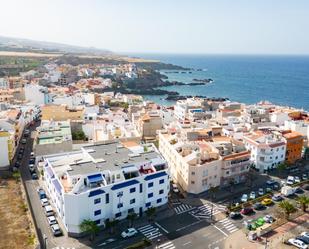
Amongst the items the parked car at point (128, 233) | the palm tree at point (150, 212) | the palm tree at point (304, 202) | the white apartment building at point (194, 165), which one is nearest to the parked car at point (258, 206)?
the palm tree at point (304, 202)

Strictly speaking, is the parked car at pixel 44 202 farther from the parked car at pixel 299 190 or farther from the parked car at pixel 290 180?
the parked car at pixel 290 180

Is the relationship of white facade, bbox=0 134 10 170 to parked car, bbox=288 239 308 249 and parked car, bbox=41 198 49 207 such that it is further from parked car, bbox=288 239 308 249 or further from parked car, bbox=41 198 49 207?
parked car, bbox=288 239 308 249

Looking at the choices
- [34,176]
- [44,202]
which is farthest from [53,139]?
[44,202]

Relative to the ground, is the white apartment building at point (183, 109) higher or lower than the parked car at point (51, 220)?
higher

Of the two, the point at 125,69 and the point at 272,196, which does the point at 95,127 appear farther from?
the point at 125,69

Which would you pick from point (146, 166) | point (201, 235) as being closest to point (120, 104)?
point (146, 166)

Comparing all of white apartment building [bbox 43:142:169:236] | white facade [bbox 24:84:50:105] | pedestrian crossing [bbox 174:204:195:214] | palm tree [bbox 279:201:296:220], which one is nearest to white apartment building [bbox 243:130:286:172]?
palm tree [bbox 279:201:296:220]

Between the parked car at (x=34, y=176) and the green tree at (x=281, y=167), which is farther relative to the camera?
the green tree at (x=281, y=167)
